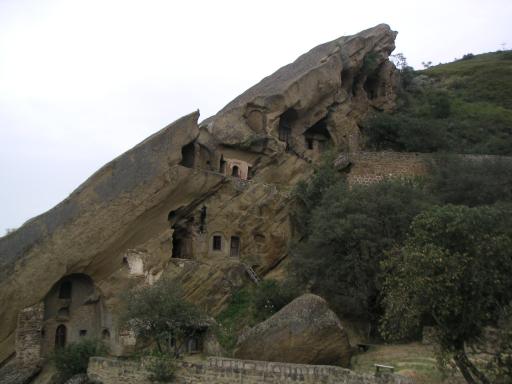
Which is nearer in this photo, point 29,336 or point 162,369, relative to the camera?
point 162,369

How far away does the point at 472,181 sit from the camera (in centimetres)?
2488

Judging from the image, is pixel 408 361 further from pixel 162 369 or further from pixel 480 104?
pixel 480 104

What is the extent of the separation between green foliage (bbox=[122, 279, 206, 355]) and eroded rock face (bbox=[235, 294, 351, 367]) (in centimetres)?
241

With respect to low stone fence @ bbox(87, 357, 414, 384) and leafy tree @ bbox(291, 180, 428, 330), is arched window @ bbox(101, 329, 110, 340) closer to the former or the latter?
low stone fence @ bbox(87, 357, 414, 384)

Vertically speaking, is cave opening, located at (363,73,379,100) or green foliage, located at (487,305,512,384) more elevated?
cave opening, located at (363,73,379,100)

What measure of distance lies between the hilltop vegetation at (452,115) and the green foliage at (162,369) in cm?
2088

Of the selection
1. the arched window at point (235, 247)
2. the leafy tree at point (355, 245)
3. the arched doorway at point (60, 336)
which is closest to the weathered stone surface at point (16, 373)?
the arched doorway at point (60, 336)

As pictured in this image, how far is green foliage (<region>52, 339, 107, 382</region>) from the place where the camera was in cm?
1992

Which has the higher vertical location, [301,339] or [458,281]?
[458,281]

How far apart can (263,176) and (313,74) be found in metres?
6.67

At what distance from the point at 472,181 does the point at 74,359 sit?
1747cm

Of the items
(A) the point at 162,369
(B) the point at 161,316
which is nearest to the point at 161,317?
(B) the point at 161,316

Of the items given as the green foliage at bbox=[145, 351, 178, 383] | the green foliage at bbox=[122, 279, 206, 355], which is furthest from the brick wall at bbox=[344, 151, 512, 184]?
the green foliage at bbox=[145, 351, 178, 383]

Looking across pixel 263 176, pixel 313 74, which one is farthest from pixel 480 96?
pixel 263 176
